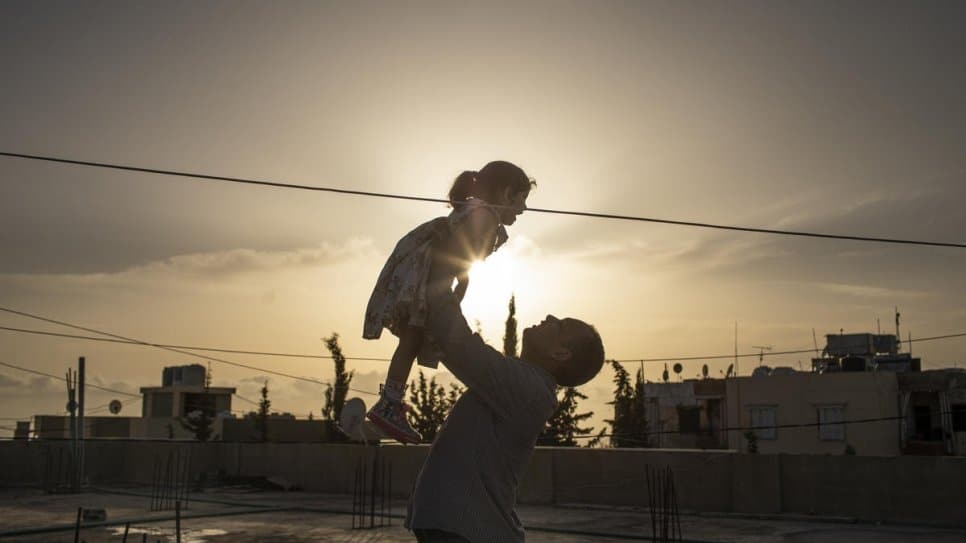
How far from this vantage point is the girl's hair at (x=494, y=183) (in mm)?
3273

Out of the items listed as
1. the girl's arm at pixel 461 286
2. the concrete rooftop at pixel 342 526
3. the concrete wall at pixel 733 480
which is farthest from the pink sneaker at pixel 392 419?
the concrete wall at pixel 733 480

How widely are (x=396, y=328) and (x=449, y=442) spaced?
17.0 inches

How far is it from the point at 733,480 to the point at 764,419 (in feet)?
79.1

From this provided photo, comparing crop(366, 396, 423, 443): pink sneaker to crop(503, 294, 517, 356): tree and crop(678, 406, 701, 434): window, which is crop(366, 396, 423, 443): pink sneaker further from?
crop(678, 406, 701, 434): window

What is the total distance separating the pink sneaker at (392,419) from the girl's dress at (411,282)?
28 cm

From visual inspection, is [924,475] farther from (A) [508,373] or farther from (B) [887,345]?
(B) [887,345]

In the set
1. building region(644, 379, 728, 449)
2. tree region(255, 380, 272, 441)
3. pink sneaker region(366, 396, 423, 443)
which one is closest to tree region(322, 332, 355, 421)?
tree region(255, 380, 272, 441)

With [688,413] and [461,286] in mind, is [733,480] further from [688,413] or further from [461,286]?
[688,413]

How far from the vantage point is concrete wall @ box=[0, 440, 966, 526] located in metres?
19.0

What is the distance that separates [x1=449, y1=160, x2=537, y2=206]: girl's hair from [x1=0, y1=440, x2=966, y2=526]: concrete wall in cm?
1867

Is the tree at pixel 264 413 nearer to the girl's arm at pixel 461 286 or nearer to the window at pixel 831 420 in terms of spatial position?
the window at pixel 831 420

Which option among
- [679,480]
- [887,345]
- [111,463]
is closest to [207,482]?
[111,463]

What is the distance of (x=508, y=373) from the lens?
2938mm

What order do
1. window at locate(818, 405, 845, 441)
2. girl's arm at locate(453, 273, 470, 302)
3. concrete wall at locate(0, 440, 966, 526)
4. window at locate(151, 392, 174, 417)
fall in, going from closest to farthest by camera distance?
girl's arm at locate(453, 273, 470, 302)
concrete wall at locate(0, 440, 966, 526)
window at locate(818, 405, 845, 441)
window at locate(151, 392, 174, 417)
